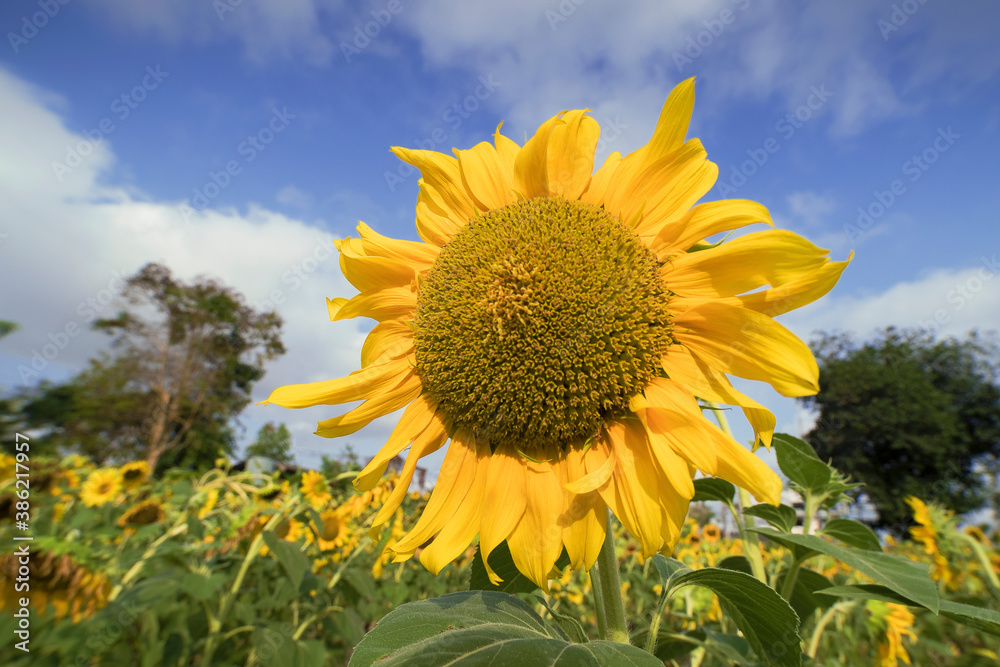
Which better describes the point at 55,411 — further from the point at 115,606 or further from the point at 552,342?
the point at 552,342

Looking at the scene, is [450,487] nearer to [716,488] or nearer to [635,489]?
[635,489]

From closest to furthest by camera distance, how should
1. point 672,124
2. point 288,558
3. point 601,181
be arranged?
1. point 672,124
2. point 601,181
3. point 288,558

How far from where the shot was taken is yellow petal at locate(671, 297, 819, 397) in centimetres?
105

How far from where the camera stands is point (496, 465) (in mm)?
1214

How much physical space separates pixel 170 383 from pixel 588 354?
30.3 metres

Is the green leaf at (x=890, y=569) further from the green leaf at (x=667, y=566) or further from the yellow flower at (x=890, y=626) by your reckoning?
the yellow flower at (x=890, y=626)

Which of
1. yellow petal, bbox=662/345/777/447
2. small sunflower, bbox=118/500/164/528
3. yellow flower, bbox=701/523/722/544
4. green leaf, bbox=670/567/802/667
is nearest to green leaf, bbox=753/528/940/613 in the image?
green leaf, bbox=670/567/802/667

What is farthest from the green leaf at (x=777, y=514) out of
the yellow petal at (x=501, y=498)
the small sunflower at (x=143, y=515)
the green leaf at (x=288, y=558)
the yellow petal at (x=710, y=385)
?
the small sunflower at (x=143, y=515)

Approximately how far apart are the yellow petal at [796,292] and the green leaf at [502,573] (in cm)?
76

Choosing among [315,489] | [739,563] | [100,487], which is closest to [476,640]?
[739,563]

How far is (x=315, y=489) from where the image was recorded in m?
4.72

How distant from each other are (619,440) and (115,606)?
3017mm

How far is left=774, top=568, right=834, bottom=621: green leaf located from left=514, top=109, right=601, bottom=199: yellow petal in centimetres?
139

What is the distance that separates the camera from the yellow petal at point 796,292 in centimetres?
103
